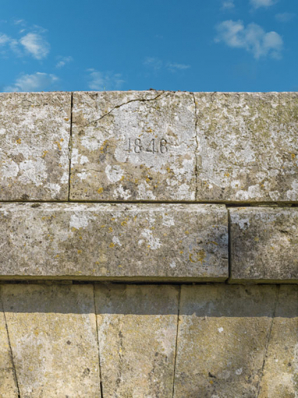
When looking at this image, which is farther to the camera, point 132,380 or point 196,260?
point 132,380

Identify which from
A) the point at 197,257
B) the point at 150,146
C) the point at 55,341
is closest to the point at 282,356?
the point at 197,257

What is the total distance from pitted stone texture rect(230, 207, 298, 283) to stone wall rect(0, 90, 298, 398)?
0.22 ft

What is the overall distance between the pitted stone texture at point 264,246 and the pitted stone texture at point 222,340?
19cm

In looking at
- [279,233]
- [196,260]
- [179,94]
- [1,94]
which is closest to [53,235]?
[196,260]

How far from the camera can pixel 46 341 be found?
2150 millimetres

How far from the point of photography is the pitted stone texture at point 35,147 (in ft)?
7.02

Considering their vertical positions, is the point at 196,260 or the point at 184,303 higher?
the point at 196,260

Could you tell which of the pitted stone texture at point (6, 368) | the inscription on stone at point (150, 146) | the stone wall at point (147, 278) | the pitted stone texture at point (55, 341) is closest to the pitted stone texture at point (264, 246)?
the stone wall at point (147, 278)

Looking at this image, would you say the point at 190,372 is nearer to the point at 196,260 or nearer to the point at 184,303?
the point at 184,303

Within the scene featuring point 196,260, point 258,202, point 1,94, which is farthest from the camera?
point 1,94

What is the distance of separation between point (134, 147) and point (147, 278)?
0.79m

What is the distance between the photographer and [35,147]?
2168 millimetres

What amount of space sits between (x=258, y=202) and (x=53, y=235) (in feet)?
4.08

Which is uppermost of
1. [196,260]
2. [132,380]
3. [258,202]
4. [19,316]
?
[258,202]
